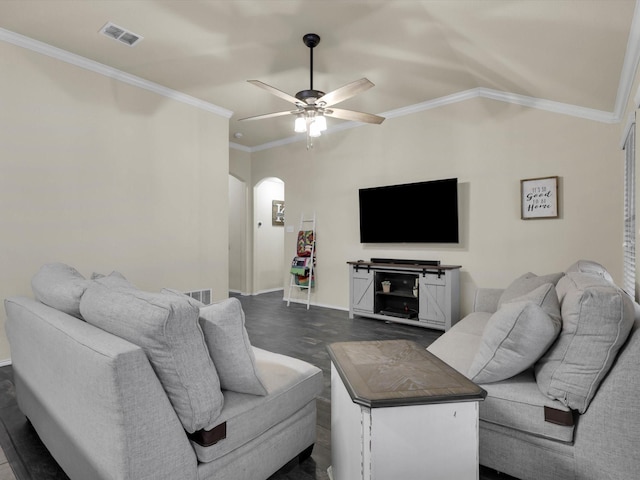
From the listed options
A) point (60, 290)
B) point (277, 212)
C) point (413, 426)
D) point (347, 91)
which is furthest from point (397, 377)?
point (277, 212)

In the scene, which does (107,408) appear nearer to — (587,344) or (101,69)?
(587,344)

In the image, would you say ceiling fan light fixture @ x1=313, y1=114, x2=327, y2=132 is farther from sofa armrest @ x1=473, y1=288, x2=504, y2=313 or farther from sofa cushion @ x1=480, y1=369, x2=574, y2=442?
sofa cushion @ x1=480, y1=369, x2=574, y2=442

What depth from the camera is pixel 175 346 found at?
1.20m

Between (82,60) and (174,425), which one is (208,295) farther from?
(174,425)

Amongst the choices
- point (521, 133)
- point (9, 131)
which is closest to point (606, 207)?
point (521, 133)

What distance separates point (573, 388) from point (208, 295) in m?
4.37

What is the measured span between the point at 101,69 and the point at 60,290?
318cm

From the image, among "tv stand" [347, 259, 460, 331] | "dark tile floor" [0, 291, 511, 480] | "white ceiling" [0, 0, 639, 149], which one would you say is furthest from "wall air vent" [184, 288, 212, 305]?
"white ceiling" [0, 0, 639, 149]

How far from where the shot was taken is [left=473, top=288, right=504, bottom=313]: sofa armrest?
3.35 m

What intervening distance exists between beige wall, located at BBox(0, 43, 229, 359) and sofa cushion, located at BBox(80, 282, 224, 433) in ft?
9.23

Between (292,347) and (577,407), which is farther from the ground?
(577,407)

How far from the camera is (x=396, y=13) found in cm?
281

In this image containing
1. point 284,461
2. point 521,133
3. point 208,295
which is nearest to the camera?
point 284,461

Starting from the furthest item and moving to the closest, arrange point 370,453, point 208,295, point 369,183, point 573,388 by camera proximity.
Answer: point 369,183
point 208,295
point 573,388
point 370,453
